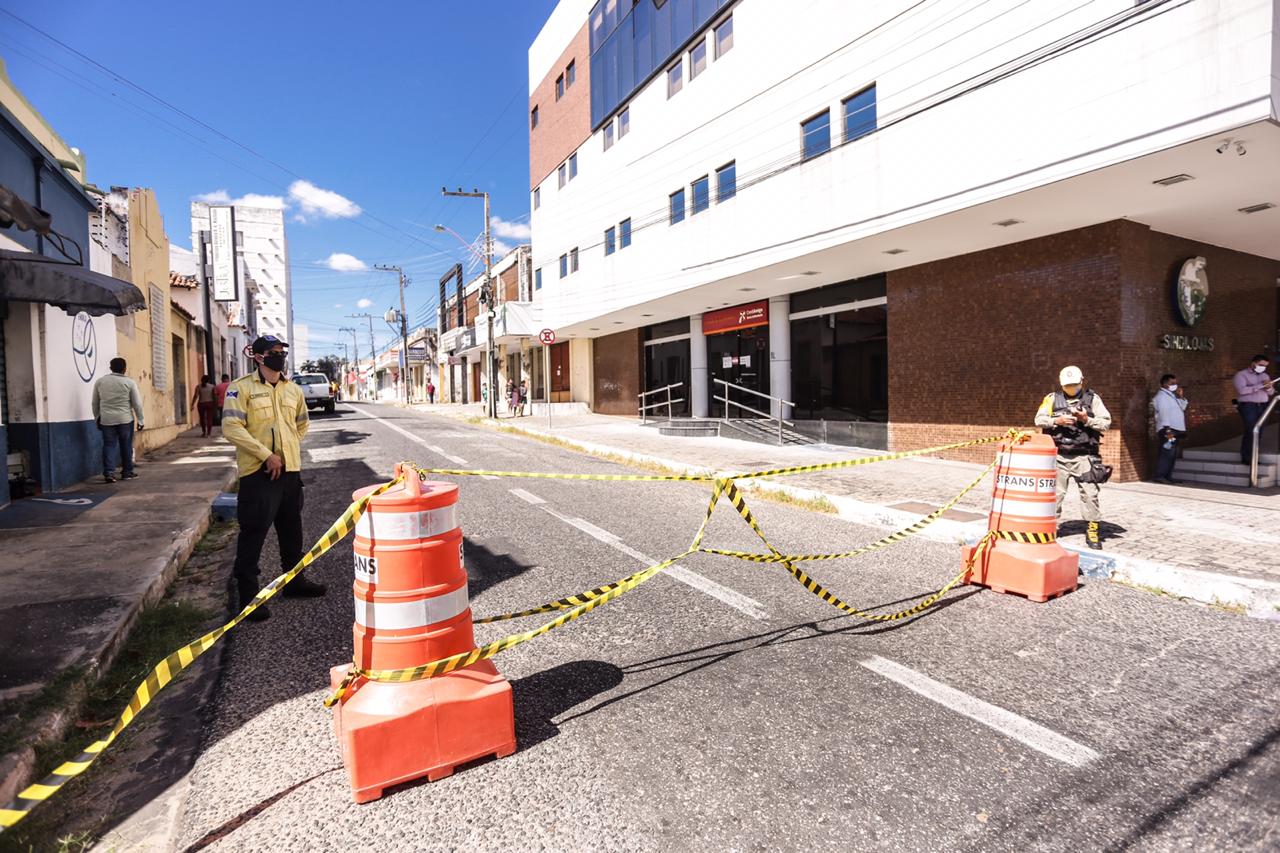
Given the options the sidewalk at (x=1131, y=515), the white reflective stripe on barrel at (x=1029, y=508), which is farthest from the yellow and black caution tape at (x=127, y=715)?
the sidewalk at (x=1131, y=515)

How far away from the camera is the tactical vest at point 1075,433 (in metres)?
6.10

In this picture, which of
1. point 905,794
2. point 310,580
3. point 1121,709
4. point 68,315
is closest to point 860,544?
point 1121,709

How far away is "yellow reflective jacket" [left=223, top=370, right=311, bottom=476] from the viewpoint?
4.35m

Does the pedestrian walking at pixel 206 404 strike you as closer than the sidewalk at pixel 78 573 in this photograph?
No

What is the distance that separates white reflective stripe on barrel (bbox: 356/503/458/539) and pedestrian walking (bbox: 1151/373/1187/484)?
36.3 ft

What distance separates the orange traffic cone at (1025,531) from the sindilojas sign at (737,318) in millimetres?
12829

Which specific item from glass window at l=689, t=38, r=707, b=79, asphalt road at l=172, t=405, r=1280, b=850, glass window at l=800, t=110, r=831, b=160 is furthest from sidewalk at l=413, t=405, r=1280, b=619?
glass window at l=689, t=38, r=707, b=79

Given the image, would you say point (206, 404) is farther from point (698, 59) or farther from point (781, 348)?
point (698, 59)

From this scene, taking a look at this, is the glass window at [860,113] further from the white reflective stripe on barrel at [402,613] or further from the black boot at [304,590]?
the white reflective stripe on barrel at [402,613]

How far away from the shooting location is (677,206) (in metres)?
18.4

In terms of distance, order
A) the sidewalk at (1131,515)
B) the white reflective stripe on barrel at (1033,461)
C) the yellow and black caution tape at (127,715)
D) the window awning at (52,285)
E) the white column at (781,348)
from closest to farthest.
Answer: the yellow and black caution tape at (127,715) < the white reflective stripe on barrel at (1033,461) < the sidewalk at (1131,515) < the window awning at (52,285) < the white column at (781,348)

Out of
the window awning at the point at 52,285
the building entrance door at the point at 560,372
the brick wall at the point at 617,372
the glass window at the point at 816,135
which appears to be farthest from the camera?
the building entrance door at the point at 560,372

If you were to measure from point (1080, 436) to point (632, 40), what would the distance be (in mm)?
20136

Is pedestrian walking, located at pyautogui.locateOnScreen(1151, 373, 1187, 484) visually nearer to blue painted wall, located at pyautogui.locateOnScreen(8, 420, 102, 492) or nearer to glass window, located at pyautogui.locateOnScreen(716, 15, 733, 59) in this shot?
glass window, located at pyautogui.locateOnScreen(716, 15, 733, 59)
